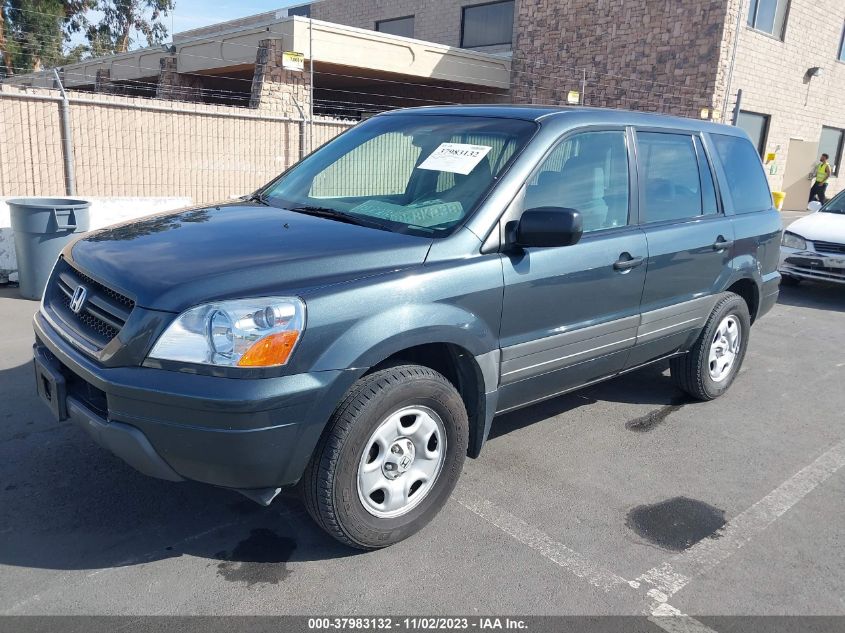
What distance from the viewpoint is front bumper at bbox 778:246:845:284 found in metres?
8.62

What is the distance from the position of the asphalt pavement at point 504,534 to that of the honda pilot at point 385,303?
316 mm

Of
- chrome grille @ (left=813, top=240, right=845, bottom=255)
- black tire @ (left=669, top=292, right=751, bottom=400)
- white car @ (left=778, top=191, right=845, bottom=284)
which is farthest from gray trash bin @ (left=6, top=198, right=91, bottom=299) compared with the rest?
chrome grille @ (left=813, top=240, right=845, bottom=255)

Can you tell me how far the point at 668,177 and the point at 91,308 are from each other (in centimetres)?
339

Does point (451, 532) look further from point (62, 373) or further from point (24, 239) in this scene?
point (24, 239)

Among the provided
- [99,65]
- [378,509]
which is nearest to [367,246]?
[378,509]

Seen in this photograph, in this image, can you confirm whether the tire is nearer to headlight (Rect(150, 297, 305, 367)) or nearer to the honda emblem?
headlight (Rect(150, 297, 305, 367))

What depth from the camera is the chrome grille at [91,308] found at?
277 centimetres

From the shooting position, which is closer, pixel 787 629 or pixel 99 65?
pixel 787 629

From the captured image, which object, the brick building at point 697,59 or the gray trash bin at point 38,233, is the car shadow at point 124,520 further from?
the brick building at point 697,59

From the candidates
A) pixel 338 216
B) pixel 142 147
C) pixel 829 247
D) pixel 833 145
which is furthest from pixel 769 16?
pixel 338 216

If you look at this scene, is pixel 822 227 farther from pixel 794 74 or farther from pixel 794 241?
pixel 794 74

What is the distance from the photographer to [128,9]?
41688mm

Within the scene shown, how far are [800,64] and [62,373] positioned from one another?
923 inches

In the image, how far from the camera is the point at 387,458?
2.97m
